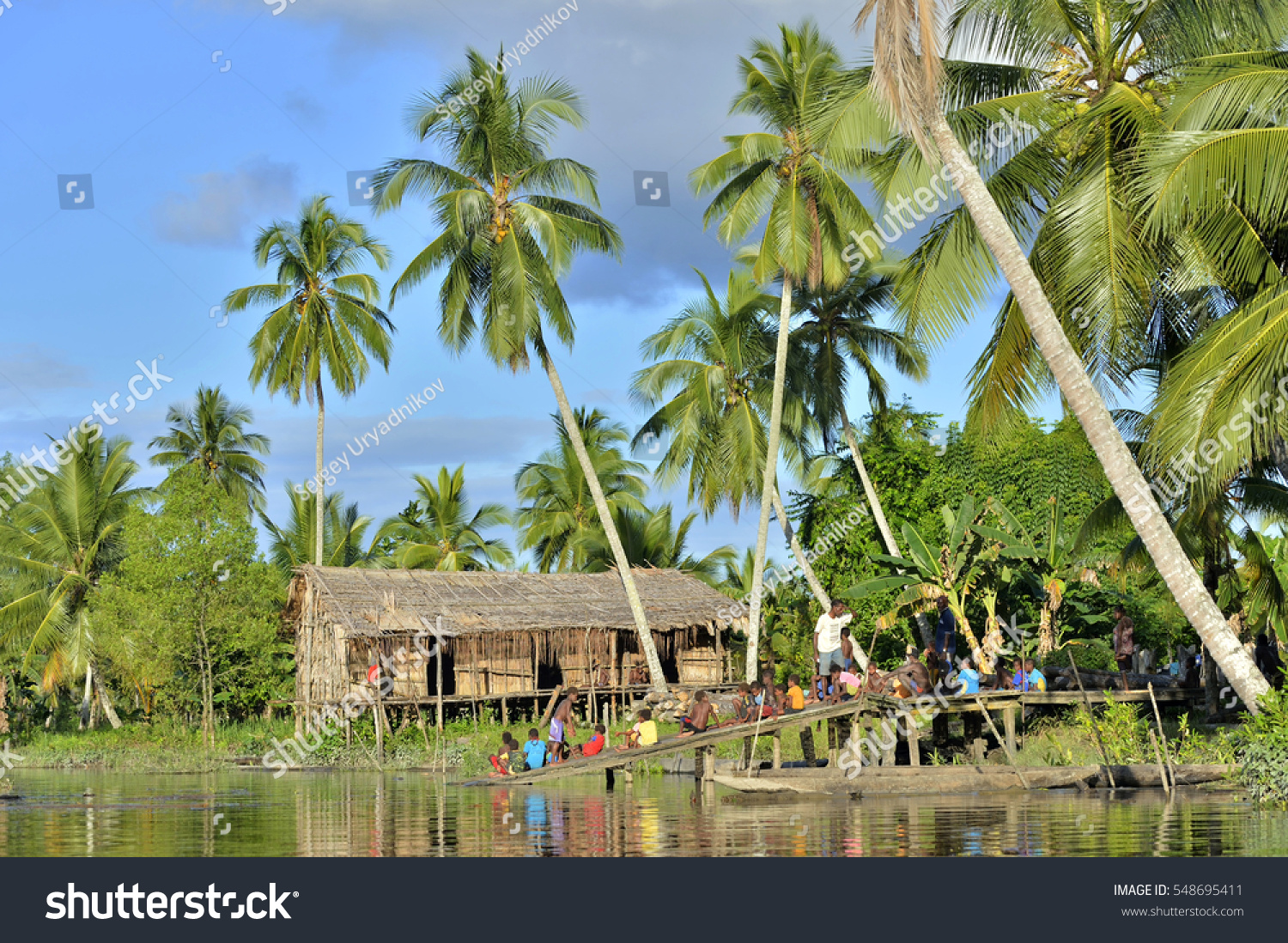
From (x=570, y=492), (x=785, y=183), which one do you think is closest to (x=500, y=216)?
(x=785, y=183)

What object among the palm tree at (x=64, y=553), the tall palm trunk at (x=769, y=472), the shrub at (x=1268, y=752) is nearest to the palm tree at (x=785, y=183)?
the tall palm trunk at (x=769, y=472)

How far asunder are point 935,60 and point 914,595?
13.5 m

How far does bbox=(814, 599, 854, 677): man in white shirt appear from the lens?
17.9m

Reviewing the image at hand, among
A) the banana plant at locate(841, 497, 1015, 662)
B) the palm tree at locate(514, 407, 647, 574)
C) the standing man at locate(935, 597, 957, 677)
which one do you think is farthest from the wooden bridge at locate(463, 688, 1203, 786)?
the palm tree at locate(514, 407, 647, 574)

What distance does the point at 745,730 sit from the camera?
17312mm

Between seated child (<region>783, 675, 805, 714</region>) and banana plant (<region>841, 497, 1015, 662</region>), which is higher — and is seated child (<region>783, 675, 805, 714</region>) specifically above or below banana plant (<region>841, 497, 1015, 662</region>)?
below

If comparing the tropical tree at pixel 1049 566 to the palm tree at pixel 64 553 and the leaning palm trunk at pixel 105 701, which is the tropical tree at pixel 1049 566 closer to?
the palm tree at pixel 64 553

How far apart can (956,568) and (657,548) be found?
54.4ft

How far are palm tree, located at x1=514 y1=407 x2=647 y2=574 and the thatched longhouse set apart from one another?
4.11 m

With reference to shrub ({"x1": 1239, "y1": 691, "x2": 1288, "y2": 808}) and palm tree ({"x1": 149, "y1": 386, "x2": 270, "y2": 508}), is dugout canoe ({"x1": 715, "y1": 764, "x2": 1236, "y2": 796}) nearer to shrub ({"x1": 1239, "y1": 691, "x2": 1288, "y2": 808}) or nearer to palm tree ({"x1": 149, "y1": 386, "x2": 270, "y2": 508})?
shrub ({"x1": 1239, "y1": 691, "x2": 1288, "y2": 808})

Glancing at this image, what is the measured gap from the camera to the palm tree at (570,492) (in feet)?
Answer: 128
